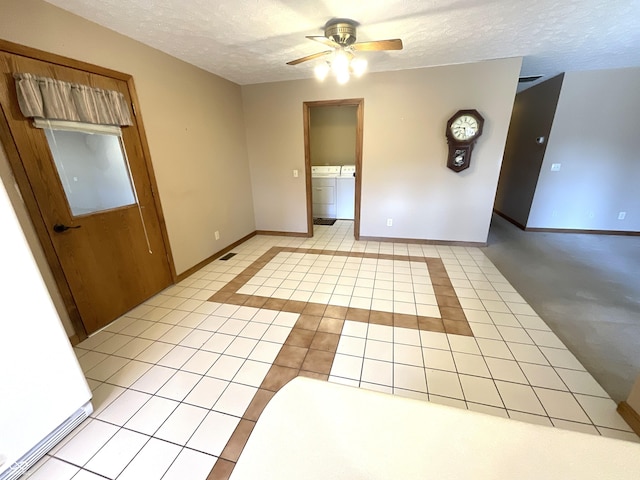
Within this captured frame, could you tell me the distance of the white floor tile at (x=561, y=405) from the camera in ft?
4.66

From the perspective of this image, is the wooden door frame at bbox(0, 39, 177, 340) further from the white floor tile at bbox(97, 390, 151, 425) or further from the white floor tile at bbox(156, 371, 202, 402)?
the white floor tile at bbox(156, 371, 202, 402)

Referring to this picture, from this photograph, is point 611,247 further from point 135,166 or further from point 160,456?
point 135,166

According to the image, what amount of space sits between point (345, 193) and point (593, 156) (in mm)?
3971

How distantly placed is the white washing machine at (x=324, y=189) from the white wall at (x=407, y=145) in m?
1.26

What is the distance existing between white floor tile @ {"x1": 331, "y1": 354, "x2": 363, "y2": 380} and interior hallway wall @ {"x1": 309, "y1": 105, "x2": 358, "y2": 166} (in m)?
4.83

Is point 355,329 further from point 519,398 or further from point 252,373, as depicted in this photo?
point 519,398

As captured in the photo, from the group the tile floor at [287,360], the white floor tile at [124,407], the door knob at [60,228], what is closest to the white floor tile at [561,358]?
the tile floor at [287,360]

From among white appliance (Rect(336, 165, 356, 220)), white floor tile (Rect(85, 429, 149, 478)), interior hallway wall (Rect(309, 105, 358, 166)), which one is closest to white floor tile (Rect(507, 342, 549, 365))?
white floor tile (Rect(85, 429, 149, 478))

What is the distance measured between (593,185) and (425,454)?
18.1ft

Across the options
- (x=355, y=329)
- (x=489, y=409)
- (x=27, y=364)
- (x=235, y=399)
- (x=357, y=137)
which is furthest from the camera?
(x=357, y=137)

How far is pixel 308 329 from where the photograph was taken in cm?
217

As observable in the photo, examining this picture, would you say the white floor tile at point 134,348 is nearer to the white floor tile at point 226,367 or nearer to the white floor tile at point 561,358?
the white floor tile at point 226,367

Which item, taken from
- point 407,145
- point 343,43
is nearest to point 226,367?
point 343,43

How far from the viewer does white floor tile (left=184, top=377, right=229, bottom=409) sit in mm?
1561
